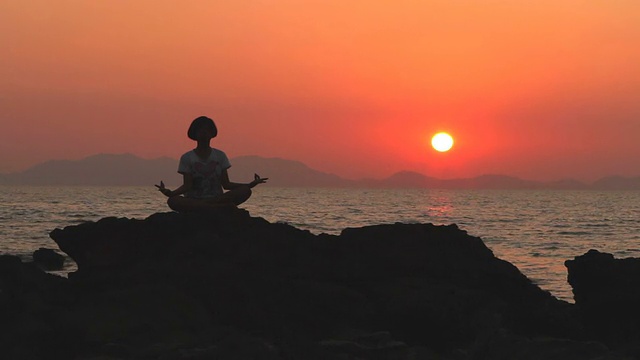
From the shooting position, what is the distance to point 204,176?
46.0 feet

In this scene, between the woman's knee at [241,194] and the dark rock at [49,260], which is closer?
the woman's knee at [241,194]

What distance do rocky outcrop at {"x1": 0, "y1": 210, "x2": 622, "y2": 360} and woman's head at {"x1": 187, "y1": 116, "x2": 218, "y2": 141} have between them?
154 cm

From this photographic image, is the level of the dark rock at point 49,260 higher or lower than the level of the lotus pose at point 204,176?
lower

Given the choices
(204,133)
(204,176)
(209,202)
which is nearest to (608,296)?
(209,202)

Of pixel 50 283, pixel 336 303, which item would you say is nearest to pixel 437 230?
pixel 336 303

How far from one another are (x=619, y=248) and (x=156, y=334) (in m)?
50.9

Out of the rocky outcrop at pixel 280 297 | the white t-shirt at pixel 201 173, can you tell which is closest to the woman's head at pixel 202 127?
the white t-shirt at pixel 201 173

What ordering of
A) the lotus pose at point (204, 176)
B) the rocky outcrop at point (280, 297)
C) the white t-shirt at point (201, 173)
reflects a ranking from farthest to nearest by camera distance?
the white t-shirt at point (201, 173) < the lotus pose at point (204, 176) < the rocky outcrop at point (280, 297)

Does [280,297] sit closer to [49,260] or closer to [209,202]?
[209,202]

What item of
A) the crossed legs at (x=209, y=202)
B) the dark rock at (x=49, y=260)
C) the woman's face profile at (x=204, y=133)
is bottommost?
the dark rock at (x=49, y=260)

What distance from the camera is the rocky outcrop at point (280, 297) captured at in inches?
396

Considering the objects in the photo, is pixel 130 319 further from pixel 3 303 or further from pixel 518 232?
pixel 518 232

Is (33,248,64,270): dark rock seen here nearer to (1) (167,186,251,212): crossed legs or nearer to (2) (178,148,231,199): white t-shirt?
(2) (178,148,231,199): white t-shirt

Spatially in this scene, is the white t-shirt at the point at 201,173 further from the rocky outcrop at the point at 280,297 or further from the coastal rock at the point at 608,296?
the coastal rock at the point at 608,296
